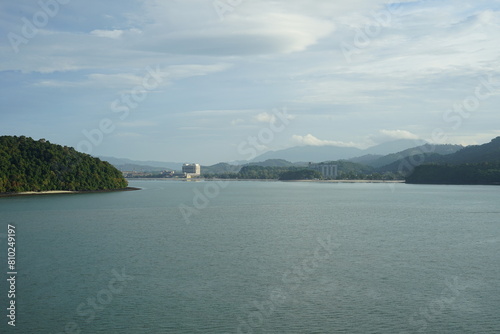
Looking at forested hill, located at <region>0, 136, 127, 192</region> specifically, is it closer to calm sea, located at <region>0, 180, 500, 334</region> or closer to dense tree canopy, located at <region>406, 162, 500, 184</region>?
calm sea, located at <region>0, 180, 500, 334</region>

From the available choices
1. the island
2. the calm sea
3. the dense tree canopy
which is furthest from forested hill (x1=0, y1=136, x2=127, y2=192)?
the dense tree canopy

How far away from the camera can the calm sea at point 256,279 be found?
11102mm

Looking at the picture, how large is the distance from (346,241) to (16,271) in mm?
14195

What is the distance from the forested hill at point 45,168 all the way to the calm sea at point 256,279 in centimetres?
3453

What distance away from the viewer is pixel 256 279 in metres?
14.9

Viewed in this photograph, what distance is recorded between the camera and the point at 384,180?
450 feet

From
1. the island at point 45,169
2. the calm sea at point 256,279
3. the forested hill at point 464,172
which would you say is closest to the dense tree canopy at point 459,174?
the forested hill at point 464,172

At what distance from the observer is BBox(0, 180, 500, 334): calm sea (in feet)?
36.4

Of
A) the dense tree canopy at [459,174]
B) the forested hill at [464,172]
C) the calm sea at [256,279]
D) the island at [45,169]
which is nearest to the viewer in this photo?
the calm sea at [256,279]

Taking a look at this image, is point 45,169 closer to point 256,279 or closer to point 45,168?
point 45,168

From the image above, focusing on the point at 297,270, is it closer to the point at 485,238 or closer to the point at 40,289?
the point at 40,289

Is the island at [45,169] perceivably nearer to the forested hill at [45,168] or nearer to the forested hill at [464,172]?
the forested hill at [45,168]

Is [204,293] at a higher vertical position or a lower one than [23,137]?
lower

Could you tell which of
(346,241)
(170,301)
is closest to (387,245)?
(346,241)
